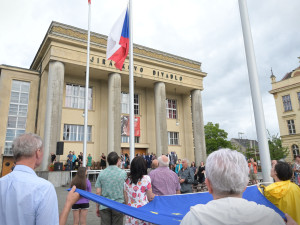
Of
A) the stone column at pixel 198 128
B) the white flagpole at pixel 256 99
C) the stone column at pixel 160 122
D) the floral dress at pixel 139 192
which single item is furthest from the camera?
the stone column at pixel 198 128

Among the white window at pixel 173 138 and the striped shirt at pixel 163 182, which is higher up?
the white window at pixel 173 138

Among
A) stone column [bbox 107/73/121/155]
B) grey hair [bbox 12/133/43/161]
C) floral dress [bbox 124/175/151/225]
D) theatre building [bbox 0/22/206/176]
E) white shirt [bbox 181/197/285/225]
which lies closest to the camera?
white shirt [bbox 181/197/285/225]

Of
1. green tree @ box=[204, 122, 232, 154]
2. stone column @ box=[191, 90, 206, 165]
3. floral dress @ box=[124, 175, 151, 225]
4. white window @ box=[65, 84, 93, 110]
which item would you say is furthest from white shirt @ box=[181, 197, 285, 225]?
green tree @ box=[204, 122, 232, 154]

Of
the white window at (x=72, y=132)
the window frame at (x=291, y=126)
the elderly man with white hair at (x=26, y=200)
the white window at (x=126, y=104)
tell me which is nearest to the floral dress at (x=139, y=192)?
the elderly man with white hair at (x=26, y=200)

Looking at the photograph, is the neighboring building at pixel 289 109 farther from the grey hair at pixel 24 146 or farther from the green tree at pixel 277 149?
the grey hair at pixel 24 146

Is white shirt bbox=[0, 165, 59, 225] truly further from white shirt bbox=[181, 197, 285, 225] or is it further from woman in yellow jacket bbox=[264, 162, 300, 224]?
woman in yellow jacket bbox=[264, 162, 300, 224]

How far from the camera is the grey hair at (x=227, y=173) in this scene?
1540 mm

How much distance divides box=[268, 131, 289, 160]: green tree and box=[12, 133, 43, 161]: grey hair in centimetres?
4196

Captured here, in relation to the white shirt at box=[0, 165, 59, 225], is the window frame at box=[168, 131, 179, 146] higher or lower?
higher

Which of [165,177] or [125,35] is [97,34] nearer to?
[125,35]

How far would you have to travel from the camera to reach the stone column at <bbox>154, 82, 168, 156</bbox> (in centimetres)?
2580

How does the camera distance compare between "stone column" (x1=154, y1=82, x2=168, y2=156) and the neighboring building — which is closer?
"stone column" (x1=154, y1=82, x2=168, y2=156)

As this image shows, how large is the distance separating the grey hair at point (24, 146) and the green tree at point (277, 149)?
42.0 meters

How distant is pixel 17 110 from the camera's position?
77.2 ft
